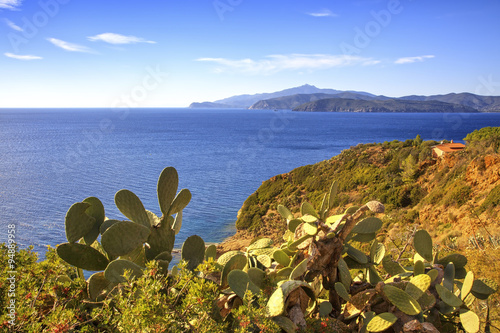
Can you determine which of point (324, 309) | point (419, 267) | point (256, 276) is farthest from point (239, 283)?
point (419, 267)

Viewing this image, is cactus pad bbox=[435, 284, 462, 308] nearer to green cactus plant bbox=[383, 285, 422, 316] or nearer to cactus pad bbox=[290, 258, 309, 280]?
green cactus plant bbox=[383, 285, 422, 316]

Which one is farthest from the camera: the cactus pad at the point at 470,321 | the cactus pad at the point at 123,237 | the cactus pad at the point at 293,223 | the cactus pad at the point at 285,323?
the cactus pad at the point at 293,223

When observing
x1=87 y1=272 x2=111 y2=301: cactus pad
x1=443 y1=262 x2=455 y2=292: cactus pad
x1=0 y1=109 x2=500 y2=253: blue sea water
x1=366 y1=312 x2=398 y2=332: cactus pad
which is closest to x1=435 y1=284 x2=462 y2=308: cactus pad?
x1=443 y1=262 x2=455 y2=292: cactus pad

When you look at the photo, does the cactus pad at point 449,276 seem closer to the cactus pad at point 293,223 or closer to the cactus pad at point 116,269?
the cactus pad at point 293,223

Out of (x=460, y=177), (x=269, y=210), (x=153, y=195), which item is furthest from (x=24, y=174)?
(x=460, y=177)

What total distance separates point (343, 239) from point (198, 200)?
27.7 m

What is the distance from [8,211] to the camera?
25.2 m

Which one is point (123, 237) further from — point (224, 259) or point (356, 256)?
point (356, 256)

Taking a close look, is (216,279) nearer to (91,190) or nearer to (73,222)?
(73,222)

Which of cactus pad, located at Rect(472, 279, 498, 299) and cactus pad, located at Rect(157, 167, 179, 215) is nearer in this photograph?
cactus pad, located at Rect(157, 167, 179, 215)

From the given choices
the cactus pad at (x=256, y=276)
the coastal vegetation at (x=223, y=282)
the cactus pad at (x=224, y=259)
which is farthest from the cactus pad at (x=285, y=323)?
the cactus pad at (x=224, y=259)

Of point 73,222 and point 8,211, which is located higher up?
point 73,222

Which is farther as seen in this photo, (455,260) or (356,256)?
(455,260)

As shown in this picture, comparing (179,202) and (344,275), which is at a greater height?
(179,202)
